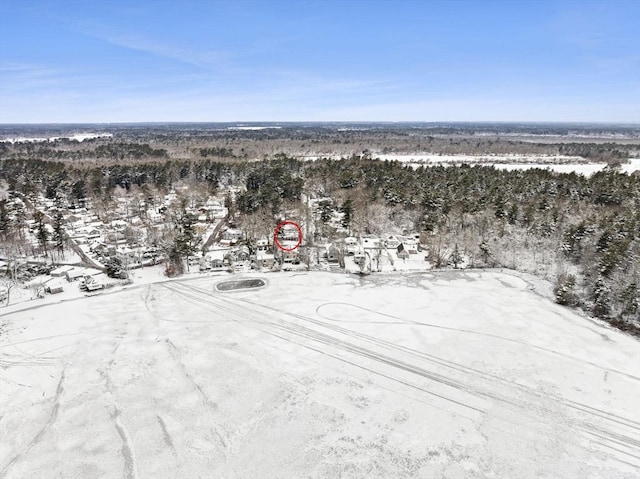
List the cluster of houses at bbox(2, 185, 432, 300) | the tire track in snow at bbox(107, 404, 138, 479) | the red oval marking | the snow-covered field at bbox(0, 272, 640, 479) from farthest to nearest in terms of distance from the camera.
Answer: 1. the red oval marking
2. the cluster of houses at bbox(2, 185, 432, 300)
3. the snow-covered field at bbox(0, 272, 640, 479)
4. the tire track in snow at bbox(107, 404, 138, 479)

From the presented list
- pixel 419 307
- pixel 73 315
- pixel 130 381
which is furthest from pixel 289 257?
pixel 130 381

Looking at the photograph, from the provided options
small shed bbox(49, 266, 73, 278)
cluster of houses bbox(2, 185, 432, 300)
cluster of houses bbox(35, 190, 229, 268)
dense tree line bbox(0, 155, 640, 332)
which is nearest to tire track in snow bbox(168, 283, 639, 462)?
cluster of houses bbox(2, 185, 432, 300)

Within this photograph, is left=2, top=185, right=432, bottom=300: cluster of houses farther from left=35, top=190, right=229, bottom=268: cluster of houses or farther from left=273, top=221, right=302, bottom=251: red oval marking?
left=273, top=221, right=302, bottom=251: red oval marking

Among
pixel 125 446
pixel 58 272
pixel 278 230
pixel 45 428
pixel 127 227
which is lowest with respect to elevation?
pixel 125 446

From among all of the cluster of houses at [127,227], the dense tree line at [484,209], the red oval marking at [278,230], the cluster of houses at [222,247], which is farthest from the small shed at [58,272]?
the red oval marking at [278,230]

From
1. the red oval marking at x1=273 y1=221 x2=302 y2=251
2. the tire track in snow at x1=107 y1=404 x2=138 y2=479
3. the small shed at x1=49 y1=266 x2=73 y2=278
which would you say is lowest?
the tire track in snow at x1=107 y1=404 x2=138 y2=479

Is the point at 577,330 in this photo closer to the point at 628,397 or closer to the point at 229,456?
the point at 628,397

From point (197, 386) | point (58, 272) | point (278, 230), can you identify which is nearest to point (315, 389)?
point (197, 386)

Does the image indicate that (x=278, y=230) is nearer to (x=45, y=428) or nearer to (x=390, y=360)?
(x=390, y=360)
